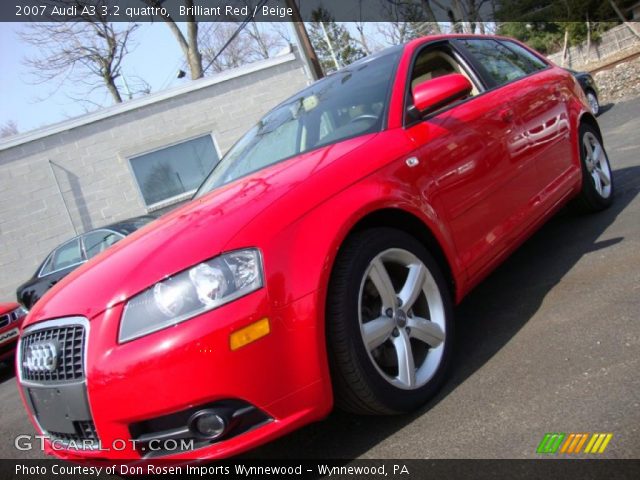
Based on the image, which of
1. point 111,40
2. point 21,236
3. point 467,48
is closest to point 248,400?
point 467,48

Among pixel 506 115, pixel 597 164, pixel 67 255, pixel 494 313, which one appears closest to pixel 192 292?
pixel 494 313

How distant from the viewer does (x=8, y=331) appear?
6902mm

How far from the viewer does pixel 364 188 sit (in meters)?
2.40

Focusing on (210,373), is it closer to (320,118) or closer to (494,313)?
(320,118)

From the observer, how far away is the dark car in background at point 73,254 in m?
7.55

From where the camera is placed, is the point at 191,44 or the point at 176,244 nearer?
the point at 176,244

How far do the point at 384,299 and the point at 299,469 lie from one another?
77cm

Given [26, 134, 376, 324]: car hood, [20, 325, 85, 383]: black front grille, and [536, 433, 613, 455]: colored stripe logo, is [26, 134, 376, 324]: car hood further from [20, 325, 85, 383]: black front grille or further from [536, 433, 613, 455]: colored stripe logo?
[536, 433, 613, 455]: colored stripe logo

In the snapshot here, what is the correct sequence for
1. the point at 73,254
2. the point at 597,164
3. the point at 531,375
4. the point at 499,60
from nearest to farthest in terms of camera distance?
the point at 531,375 → the point at 499,60 → the point at 597,164 → the point at 73,254

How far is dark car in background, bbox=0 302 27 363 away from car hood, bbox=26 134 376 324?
5073 mm

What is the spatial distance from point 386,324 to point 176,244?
0.90 m

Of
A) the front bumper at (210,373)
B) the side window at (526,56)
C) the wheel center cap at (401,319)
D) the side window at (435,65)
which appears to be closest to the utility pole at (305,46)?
the side window at (526,56)

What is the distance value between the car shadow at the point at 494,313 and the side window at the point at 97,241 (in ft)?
17.4

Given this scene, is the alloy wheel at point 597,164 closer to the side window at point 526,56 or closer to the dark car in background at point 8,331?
the side window at point 526,56
